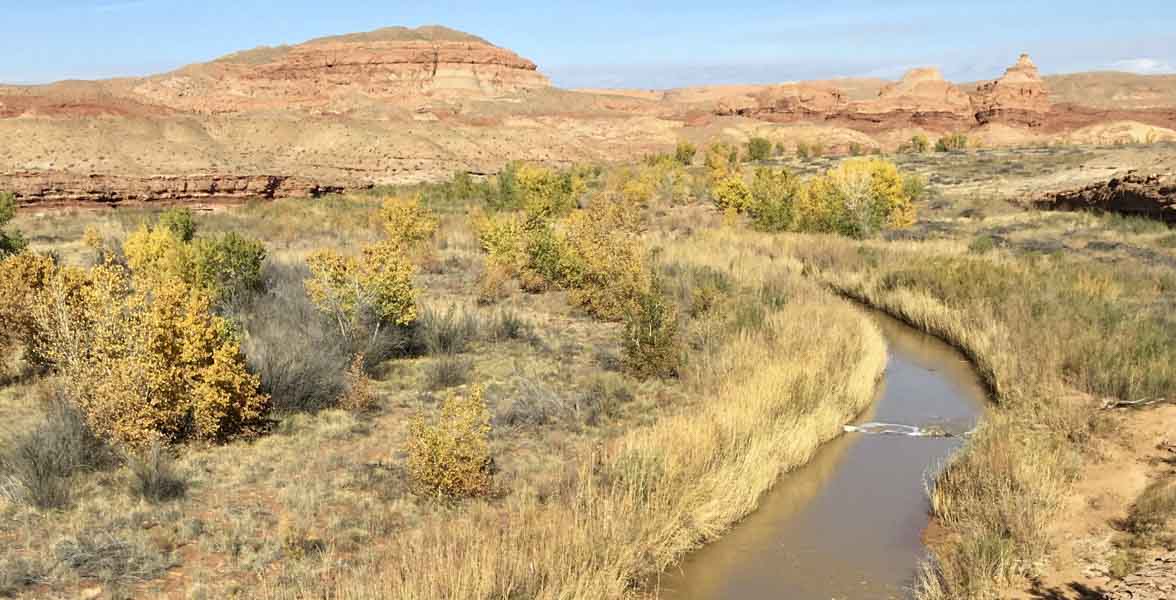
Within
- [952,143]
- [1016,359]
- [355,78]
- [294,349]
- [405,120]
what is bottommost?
[1016,359]

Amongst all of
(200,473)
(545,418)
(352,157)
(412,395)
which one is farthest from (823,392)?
(352,157)

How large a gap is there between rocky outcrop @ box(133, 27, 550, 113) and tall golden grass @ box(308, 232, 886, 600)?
258 feet

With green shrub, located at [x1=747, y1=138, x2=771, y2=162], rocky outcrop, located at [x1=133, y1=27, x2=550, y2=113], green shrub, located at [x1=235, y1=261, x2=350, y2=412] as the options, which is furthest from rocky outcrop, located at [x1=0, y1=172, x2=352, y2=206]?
rocky outcrop, located at [x1=133, y1=27, x2=550, y2=113]

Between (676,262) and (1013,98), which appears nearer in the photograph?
(676,262)

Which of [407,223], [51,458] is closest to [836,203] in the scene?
[407,223]

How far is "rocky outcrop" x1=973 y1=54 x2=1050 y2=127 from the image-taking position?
271 feet

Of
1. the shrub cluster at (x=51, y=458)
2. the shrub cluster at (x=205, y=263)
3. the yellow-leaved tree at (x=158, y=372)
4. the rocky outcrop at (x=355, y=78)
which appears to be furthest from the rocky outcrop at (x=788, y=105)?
the shrub cluster at (x=51, y=458)

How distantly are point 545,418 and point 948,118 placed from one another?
86.2m

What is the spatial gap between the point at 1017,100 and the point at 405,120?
60.0m

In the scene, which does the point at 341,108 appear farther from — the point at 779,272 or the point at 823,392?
the point at 823,392

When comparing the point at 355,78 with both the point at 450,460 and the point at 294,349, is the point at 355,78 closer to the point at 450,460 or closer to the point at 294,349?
the point at 294,349

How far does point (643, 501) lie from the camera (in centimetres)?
696

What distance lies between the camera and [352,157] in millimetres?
52562

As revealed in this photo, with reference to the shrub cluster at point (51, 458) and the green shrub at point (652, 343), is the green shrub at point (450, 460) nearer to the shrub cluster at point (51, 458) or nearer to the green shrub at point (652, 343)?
the shrub cluster at point (51, 458)
